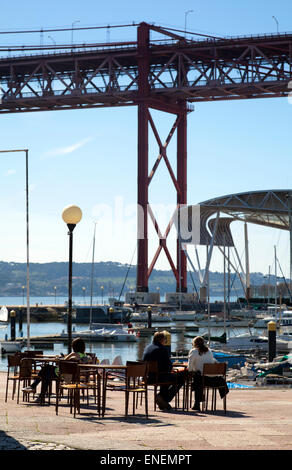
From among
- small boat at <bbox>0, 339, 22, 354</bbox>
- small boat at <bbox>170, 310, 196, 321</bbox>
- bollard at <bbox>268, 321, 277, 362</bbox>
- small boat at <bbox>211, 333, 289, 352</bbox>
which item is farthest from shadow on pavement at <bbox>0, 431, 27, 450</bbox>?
small boat at <bbox>170, 310, 196, 321</bbox>

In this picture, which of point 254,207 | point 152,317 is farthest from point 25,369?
point 152,317

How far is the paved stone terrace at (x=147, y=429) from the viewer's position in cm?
710

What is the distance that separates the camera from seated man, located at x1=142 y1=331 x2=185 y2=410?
1042 centimetres

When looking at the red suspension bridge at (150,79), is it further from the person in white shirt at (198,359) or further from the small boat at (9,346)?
the person in white shirt at (198,359)

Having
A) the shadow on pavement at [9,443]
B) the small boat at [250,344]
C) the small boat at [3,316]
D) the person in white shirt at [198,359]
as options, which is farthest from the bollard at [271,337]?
the small boat at [3,316]

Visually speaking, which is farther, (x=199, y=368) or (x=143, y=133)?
(x=143, y=133)

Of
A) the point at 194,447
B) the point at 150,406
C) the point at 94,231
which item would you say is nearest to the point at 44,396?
the point at 150,406

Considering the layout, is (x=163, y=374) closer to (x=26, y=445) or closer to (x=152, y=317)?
(x=26, y=445)

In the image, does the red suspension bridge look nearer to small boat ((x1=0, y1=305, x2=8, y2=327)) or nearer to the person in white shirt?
small boat ((x1=0, y1=305, x2=8, y2=327))

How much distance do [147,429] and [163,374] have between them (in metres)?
2.28

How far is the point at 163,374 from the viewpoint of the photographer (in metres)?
10.5

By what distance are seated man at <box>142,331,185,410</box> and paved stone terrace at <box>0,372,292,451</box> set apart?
231 mm

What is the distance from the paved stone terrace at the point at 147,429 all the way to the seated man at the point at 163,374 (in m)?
0.23

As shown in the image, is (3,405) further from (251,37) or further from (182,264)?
(182,264)
